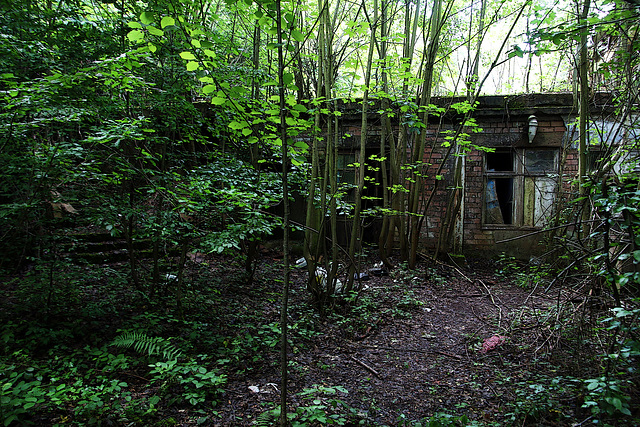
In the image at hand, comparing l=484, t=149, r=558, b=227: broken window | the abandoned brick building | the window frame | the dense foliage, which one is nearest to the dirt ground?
the dense foliage

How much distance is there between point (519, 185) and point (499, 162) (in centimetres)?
68

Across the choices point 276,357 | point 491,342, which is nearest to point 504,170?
point 491,342

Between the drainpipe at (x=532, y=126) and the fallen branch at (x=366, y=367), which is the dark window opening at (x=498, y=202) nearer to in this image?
the drainpipe at (x=532, y=126)

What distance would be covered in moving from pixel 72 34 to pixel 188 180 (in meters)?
1.56

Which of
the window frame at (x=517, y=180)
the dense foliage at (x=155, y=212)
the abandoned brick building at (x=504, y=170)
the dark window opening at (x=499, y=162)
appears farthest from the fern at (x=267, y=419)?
the dark window opening at (x=499, y=162)

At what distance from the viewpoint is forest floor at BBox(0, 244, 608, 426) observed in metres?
2.36

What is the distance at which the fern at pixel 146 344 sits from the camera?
9.48 ft

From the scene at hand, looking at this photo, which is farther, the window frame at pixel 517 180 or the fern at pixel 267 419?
the window frame at pixel 517 180

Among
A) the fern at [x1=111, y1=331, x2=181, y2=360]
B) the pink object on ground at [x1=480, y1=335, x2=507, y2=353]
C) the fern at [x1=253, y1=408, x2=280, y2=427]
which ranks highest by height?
the fern at [x1=111, y1=331, x2=181, y2=360]

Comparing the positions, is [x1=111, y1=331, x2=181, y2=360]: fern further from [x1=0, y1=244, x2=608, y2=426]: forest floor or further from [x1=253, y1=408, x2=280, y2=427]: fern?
[x1=253, y1=408, x2=280, y2=427]: fern

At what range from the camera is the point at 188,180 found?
354cm

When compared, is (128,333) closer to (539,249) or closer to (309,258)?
(309,258)

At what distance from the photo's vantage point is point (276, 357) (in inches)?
130

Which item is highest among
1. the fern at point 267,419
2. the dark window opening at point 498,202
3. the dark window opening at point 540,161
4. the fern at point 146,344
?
the dark window opening at point 540,161
